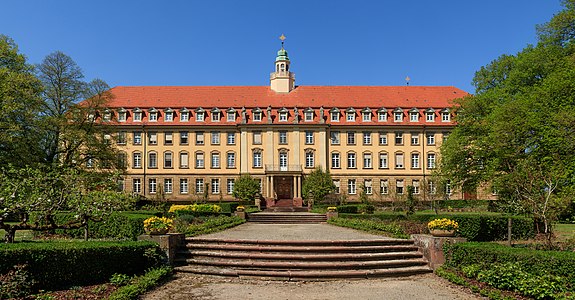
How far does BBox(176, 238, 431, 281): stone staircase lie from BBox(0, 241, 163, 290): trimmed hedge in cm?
155

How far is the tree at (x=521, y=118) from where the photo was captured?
69.3 feet

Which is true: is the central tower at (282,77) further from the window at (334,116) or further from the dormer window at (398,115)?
the dormer window at (398,115)

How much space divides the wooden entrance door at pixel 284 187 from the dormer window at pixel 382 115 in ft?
36.1

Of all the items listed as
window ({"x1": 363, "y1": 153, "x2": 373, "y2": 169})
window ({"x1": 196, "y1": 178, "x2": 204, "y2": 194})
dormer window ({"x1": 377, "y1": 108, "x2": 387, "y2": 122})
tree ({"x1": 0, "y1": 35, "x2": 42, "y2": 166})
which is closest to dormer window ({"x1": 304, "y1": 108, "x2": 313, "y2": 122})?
window ({"x1": 363, "y1": 153, "x2": 373, "y2": 169})

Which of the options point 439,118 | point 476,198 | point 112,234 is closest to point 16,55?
point 112,234

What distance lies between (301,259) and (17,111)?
876 inches

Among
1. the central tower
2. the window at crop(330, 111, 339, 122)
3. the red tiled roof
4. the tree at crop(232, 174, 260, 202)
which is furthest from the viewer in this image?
the central tower

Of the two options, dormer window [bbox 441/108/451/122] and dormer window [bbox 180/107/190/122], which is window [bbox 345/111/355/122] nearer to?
dormer window [bbox 441/108/451/122]

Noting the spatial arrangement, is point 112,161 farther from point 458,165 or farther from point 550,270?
point 550,270

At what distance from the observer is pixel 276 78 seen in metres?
47.6

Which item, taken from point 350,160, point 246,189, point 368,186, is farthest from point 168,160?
point 368,186

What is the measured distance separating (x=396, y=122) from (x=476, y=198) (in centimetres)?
1060

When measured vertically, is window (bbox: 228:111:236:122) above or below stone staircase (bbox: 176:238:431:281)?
above

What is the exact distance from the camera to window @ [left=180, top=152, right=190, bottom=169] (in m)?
44.1
